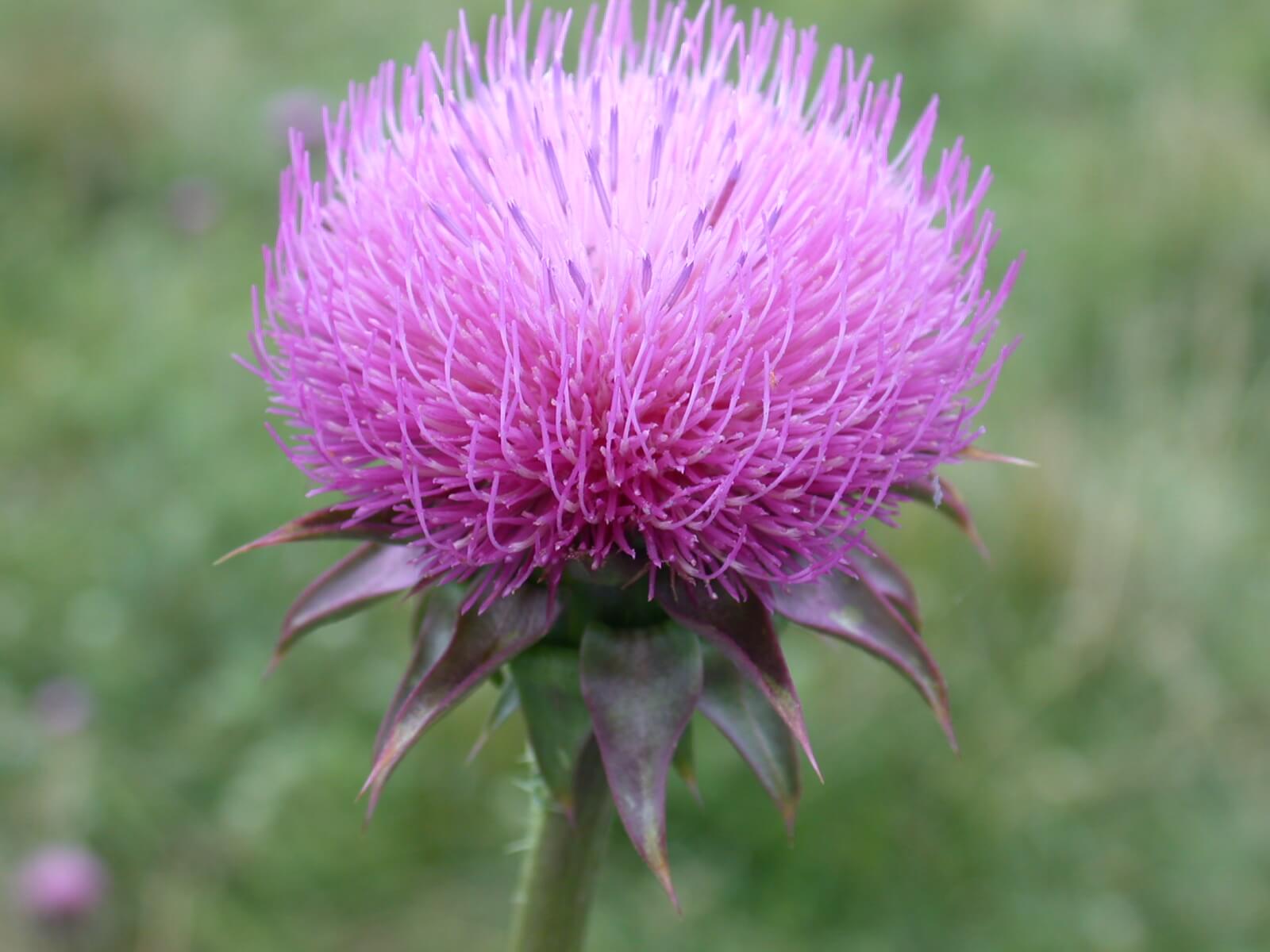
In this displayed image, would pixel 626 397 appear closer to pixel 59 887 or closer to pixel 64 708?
pixel 59 887

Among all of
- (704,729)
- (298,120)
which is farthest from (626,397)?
(298,120)

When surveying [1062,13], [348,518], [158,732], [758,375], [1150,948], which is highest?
[1062,13]

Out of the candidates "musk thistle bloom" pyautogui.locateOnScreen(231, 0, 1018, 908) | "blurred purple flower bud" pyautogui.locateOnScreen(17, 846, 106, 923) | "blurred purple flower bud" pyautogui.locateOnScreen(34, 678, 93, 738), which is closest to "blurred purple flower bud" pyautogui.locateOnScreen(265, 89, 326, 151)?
"blurred purple flower bud" pyautogui.locateOnScreen(34, 678, 93, 738)

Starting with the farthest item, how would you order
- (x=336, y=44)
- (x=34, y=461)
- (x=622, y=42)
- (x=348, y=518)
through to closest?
(x=336, y=44)
(x=34, y=461)
(x=622, y=42)
(x=348, y=518)

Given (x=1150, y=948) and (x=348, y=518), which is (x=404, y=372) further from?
(x=1150, y=948)

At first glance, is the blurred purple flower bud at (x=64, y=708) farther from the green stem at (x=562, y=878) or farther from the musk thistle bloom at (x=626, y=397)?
the green stem at (x=562, y=878)

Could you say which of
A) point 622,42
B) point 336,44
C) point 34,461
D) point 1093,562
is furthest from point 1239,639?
point 336,44

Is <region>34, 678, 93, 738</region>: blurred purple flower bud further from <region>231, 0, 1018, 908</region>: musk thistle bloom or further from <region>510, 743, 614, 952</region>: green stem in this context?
<region>510, 743, 614, 952</region>: green stem

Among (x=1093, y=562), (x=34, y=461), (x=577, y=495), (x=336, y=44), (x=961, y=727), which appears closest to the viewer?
(x=577, y=495)
